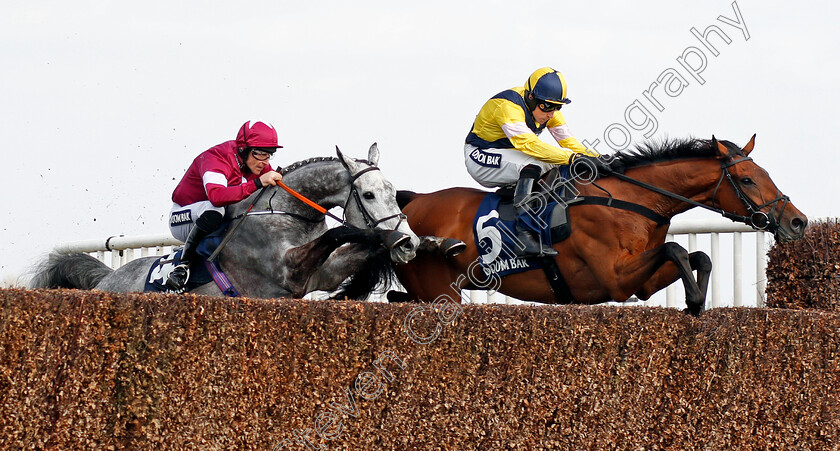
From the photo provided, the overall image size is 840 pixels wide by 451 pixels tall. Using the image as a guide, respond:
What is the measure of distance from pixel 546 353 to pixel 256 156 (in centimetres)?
238

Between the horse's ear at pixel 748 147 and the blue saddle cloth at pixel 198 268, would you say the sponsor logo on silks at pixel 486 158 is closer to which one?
the horse's ear at pixel 748 147

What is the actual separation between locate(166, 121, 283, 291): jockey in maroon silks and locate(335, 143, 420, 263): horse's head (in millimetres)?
466

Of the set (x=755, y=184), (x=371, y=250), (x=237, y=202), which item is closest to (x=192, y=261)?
(x=237, y=202)

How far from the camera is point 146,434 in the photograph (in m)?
3.87

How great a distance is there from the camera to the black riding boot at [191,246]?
18.7 feet

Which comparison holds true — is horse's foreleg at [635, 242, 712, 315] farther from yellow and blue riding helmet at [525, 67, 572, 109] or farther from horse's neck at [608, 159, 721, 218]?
yellow and blue riding helmet at [525, 67, 572, 109]

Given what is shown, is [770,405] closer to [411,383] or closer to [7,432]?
[411,383]

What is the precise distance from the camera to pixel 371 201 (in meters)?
5.57

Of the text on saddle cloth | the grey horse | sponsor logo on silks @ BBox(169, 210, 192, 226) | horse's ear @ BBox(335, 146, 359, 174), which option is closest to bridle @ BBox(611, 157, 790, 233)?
the text on saddle cloth

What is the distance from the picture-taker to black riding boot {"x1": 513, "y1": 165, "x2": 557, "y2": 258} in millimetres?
5914

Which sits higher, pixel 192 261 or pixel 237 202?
pixel 237 202

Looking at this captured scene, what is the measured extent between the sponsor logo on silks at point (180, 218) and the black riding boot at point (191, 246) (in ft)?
0.74

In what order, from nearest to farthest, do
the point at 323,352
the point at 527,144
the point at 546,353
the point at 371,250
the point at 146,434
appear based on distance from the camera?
the point at 146,434
the point at 323,352
the point at 546,353
the point at 371,250
the point at 527,144

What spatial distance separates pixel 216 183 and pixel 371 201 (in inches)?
37.8
